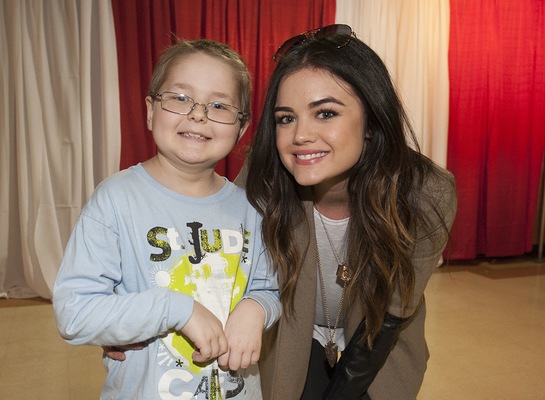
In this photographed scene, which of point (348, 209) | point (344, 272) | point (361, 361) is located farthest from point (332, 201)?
point (361, 361)

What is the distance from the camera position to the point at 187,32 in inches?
152

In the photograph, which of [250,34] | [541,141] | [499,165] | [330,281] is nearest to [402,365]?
[330,281]

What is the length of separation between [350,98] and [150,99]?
58 cm

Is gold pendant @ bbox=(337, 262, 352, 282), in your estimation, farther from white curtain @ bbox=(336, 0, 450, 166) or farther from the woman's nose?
white curtain @ bbox=(336, 0, 450, 166)

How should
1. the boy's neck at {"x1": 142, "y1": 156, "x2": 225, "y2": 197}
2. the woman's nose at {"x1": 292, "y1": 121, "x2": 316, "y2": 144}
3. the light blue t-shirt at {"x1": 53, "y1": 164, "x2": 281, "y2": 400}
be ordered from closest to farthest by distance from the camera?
the light blue t-shirt at {"x1": 53, "y1": 164, "x2": 281, "y2": 400}
the boy's neck at {"x1": 142, "y1": 156, "x2": 225, "y2": 197}
the woman's nose at {"x1": 292, "y1": 121, "x2": 316, "y2": 144}

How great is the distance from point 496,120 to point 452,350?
8.79 ft

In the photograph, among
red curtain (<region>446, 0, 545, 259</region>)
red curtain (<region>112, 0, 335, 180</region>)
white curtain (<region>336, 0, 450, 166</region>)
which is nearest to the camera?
red curtain (<region>112, 0, 335, 180</region>)

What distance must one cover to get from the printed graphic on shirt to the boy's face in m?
0.18

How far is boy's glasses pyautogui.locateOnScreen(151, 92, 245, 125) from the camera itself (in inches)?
48.3

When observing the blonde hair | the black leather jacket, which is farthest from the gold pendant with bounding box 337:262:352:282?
the blonde hair

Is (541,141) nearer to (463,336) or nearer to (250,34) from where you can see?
(463,336)

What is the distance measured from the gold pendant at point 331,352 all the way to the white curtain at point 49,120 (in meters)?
2.56

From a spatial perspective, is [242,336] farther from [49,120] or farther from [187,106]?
[49,120]

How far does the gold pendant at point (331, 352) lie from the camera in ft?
5.89
